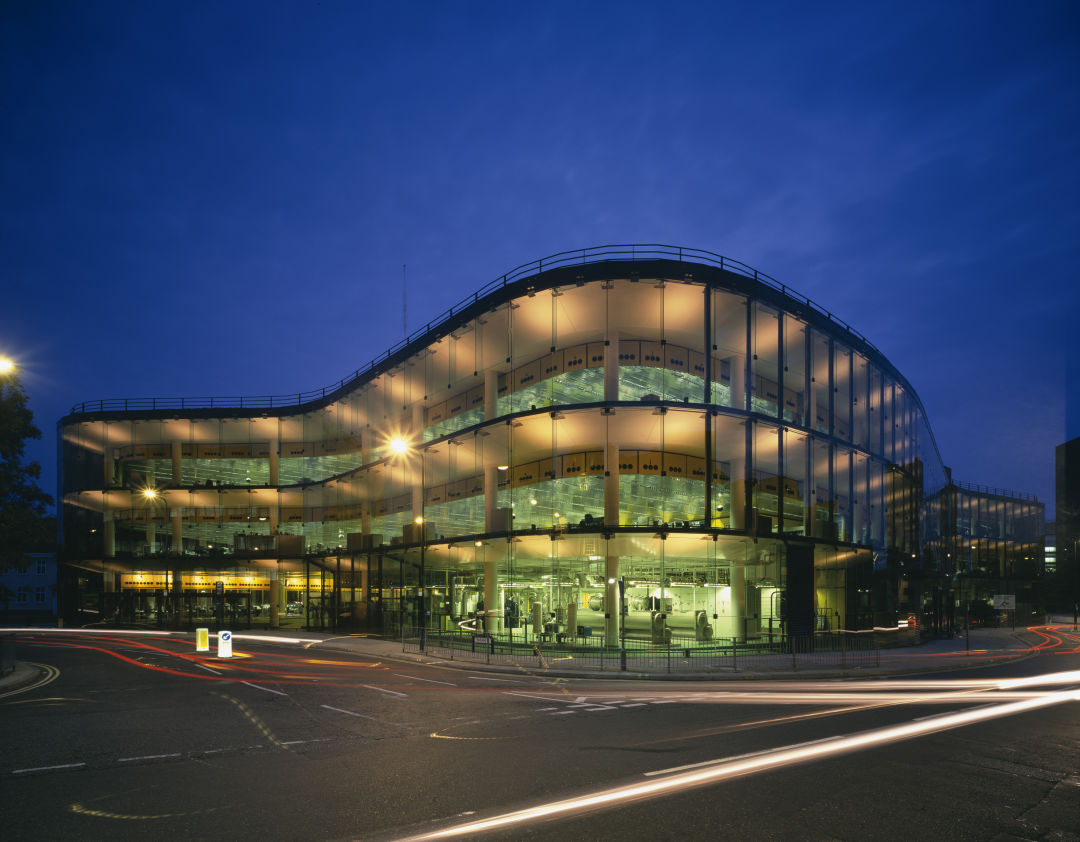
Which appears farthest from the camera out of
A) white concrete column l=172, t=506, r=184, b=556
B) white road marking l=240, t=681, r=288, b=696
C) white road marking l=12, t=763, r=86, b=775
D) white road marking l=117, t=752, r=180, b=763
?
white concrete column l=172, t=506, r=184, b=556

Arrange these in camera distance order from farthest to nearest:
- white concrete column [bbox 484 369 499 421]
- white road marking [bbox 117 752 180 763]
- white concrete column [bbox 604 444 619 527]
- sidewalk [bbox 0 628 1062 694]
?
white concrete column [bbox 484 369 499 421] < white concrete column [bbox 604 444 619 527] < sidewalk [bbox 0 628 1062 694] < white road marking [bbox 117 752 180 763]

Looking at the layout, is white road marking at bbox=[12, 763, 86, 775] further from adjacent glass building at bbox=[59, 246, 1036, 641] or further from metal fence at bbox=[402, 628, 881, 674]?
adjacent glass building at bbox=[59, 246, 1036, 641]

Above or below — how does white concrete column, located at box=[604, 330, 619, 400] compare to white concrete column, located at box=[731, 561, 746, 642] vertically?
above

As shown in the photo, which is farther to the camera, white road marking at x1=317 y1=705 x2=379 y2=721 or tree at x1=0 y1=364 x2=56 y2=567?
tree at x1=0 y1=364 x2=56 y2=567

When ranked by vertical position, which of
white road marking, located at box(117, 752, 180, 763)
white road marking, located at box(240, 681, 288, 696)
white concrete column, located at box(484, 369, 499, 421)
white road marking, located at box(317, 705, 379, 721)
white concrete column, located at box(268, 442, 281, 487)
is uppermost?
white concrete column, located at box(484, 369, 499, 421)

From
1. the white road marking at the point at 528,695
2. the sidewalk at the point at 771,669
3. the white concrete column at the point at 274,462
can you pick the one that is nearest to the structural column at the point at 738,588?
the sidewalk at the point at 771,669

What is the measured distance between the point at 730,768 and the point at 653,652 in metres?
20.5

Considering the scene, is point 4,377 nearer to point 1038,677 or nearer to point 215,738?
point 215,738

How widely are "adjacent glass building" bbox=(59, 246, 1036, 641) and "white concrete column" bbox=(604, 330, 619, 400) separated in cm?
11

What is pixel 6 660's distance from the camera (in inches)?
1081

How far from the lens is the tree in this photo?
23.5 m

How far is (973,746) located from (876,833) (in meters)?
5.53

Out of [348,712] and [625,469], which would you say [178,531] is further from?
[348,712]

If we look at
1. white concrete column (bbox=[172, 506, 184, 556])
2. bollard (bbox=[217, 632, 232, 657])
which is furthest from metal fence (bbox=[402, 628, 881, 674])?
white concrete column (bbox=[172, 506, 184, 556])
